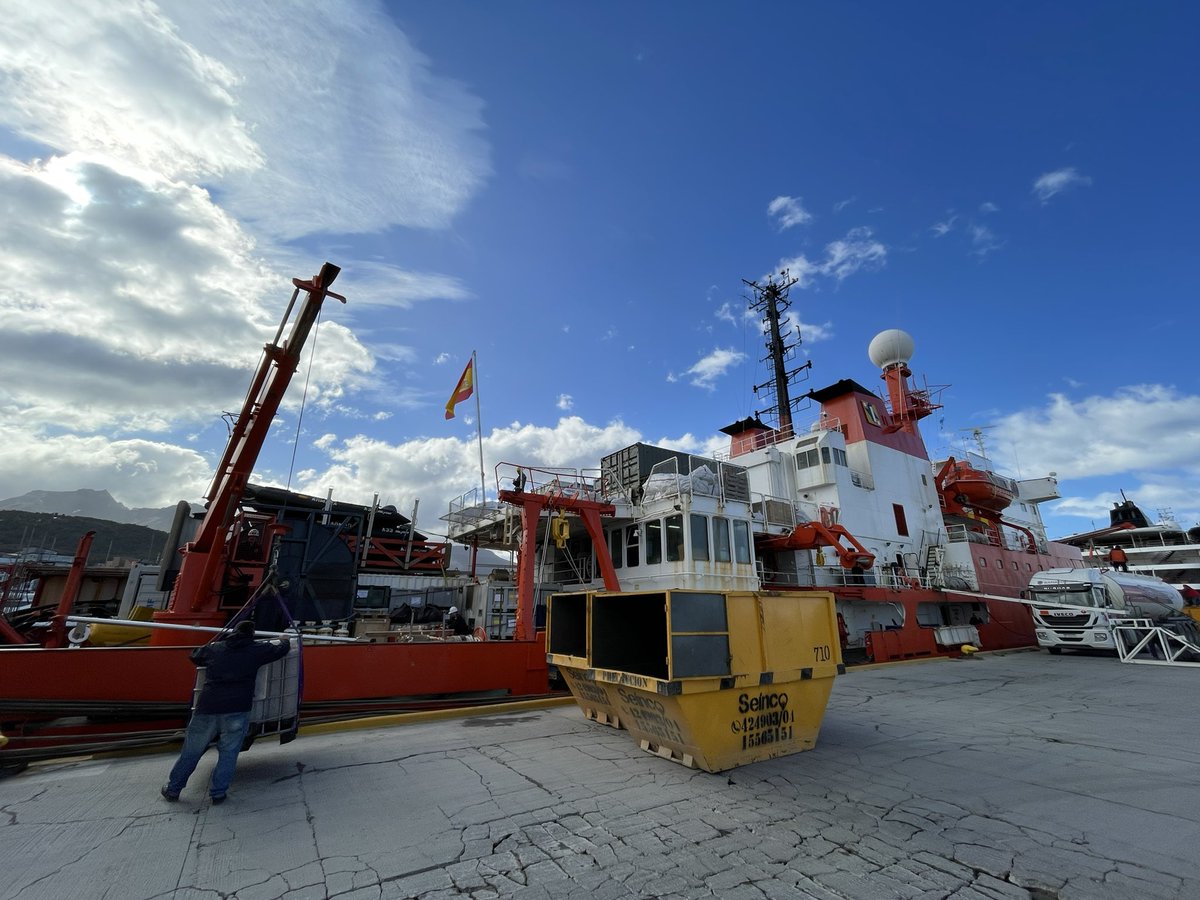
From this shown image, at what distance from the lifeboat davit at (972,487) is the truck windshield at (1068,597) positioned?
985 cm

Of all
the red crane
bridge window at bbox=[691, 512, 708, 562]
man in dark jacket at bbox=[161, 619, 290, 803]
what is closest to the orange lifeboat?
bridge window at bbox=[691, 512, 708, 562]

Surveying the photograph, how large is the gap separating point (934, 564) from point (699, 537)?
14.1m

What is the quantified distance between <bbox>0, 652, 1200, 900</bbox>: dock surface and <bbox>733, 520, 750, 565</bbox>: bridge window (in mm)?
8791

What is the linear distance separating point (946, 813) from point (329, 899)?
15.7 feet

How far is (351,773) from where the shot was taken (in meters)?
5.59

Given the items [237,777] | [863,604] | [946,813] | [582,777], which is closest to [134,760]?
[237,777]

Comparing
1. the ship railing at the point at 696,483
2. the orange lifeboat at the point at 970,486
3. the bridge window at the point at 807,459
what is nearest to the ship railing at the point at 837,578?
the ship railing at the point at 696,483

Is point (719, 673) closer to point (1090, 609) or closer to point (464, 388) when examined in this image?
point (464, 388)

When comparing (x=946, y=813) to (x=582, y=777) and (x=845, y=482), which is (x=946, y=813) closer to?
(x=582, y=777)

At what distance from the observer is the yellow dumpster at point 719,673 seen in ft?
17.2

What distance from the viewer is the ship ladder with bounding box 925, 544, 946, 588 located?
21578 millimetres

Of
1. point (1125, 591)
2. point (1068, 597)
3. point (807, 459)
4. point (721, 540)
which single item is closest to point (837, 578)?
point (807, 459)

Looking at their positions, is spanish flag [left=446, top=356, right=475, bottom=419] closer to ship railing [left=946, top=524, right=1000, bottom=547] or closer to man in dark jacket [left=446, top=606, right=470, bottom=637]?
man in dark jacket [left=446, top=606, right=470, bottom=637]

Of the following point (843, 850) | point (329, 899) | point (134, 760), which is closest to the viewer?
point (329, 899)
